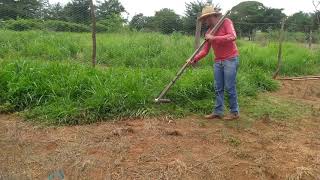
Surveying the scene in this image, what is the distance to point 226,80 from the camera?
16.2 feet

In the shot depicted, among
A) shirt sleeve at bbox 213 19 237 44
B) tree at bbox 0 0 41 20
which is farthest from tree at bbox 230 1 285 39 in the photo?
tree at bbox 0 0 41 20

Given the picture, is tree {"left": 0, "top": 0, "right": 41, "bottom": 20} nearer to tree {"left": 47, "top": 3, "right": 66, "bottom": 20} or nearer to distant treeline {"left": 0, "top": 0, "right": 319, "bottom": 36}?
distant treeline {"left": 0, "top": 0, "right": 319, "bottom": 36}

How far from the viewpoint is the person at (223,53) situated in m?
4.71

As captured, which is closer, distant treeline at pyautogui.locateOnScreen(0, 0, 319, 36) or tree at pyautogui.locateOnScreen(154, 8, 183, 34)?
distant treeline at pyautogui.locateOnScreen(0, 0, 319, 36)

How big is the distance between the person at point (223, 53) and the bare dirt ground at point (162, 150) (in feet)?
1.09

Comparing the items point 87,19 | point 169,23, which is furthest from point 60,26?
point 169,23

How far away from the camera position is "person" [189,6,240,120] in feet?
15.5

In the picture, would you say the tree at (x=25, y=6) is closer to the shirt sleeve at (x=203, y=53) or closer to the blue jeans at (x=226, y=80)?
the shirt sleeve at (x=203, y=53)

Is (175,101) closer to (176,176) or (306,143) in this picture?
(306,143)

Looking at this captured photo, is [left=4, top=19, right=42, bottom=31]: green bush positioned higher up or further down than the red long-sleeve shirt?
higher up

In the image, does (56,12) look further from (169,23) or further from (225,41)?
(225,41)

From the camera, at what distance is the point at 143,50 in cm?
977

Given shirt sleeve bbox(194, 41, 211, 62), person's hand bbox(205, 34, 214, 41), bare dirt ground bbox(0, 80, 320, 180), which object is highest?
person's hand bbox(205, 34, 214, 41)

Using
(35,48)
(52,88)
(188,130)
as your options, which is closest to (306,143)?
(188,130)
